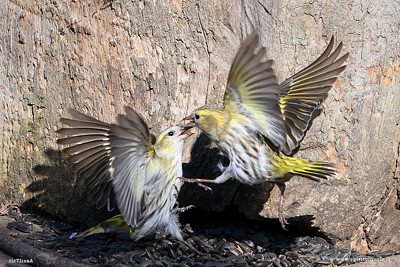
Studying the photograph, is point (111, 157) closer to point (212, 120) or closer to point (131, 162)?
point (131, 162)

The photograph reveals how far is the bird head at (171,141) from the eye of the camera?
4.51 meters

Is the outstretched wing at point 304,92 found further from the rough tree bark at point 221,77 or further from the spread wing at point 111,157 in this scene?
the spread wing at point 111,157

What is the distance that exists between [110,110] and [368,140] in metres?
2.81

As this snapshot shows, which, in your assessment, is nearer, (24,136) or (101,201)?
(101,201)

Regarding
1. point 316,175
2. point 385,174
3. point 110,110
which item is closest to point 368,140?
point 385,174

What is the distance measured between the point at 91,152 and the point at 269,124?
5.68 ft

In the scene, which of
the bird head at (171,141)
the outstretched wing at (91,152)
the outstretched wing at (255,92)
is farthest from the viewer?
the bird head at (171,141)

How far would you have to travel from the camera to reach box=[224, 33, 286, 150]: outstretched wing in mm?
3635

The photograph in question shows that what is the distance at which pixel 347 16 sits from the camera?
4871 millimetres

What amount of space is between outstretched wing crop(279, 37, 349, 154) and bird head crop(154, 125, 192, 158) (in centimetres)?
99

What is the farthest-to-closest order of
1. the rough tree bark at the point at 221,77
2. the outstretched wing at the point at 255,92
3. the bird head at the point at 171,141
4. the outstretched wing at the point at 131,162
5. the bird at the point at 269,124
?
the rough tree bark at the point at 221,77, the bird head at the point at 171,141, the bird at the point at 269,124, the outstretched wing at the point at 131,162, the outstretched wing at the point at 255,92

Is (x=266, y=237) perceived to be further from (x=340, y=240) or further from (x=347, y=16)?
(x=347, y=16)

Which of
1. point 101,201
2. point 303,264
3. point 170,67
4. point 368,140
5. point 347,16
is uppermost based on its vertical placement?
point 347,16
